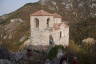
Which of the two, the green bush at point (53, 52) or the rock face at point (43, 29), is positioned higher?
the rock face at point (43, 29)

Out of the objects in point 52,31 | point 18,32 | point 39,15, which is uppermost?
point 39,15

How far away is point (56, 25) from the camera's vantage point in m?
38.4

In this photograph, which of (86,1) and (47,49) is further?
(86,1)

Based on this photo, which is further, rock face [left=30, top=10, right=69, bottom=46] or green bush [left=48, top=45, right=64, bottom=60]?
rock face [left=30, top=10, right=69, bottom=46]

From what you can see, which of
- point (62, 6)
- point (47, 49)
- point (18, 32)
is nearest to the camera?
point (47, 49)

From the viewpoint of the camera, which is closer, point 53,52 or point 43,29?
point 53,52

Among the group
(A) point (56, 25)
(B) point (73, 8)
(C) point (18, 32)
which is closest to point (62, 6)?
(B) point (73, 8)

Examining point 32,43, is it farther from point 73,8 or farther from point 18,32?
point 73,8

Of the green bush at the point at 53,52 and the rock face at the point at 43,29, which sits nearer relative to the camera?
the green bush at the point at 53,52

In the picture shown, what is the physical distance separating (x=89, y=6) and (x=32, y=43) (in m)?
125

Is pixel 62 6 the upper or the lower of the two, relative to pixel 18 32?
upper

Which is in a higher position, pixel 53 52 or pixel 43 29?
pixel 43 29

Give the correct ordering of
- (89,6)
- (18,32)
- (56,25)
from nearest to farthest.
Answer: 1. (56,25)
2. (18,32)
3. (89,6)

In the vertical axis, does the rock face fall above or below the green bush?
above
